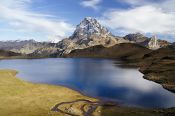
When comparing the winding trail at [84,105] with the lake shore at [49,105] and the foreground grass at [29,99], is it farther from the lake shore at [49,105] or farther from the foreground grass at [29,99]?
the foreground grass at [29,99]

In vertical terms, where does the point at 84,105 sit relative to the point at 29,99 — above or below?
below

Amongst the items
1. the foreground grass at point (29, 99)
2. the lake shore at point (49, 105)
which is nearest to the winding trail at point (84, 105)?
the lake shore at point (49, 105)

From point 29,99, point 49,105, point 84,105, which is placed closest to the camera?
point 49,105

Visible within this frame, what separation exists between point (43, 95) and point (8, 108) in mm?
17857

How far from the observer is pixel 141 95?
81.9m

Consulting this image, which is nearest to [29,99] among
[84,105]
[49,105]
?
[49,105]

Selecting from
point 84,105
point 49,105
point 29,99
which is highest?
point 29,99

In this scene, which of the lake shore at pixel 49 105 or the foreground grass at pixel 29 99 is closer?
the lake shore at pixel 49 105

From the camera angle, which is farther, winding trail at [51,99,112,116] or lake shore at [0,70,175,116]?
winding trail at [51,99,112,116]

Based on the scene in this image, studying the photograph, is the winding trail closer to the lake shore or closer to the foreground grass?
the lake shore

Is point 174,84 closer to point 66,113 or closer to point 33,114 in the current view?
point 66,113

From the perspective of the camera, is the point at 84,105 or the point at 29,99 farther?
the point at 29,99

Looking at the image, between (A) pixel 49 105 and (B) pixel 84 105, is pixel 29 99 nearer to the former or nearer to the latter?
(A) pixel 49 105

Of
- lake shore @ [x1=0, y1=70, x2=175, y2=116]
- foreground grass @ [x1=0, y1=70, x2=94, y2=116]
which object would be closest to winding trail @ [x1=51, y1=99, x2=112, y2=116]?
lake shore @ [x1=0, y1=70, x2=175, y2=116]
